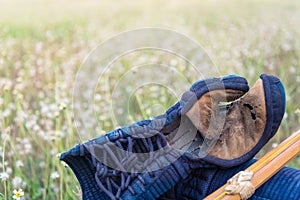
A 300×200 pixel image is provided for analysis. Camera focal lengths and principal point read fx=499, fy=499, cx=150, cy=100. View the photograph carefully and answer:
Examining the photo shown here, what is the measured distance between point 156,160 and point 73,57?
2.80 metres

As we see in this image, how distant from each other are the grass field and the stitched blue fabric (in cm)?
40

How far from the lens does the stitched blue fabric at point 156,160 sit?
1.54 m

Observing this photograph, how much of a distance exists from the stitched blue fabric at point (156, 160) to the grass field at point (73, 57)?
1.31 feet

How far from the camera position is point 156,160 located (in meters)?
1.56

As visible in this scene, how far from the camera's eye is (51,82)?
379cm

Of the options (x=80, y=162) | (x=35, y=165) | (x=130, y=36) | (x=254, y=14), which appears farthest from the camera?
(x=254, y=14)

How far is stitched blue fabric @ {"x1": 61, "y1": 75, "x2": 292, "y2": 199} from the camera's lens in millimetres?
1541

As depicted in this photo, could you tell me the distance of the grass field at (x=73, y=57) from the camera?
8.63ft

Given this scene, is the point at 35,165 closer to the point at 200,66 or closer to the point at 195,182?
the point at 200,66

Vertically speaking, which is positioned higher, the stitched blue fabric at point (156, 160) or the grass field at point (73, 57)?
the grass field at point (73, 57)

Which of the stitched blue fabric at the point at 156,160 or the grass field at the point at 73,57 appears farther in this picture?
the grass field at the point at 73,57

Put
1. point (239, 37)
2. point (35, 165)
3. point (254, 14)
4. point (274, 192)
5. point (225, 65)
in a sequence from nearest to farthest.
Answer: point (274, 192) < point (35, 165) < point (225, 65) < point (239, 37) < point (254, 14)

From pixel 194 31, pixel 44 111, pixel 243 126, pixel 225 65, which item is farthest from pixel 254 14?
pixel 243 126

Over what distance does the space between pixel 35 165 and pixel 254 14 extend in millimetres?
3673
